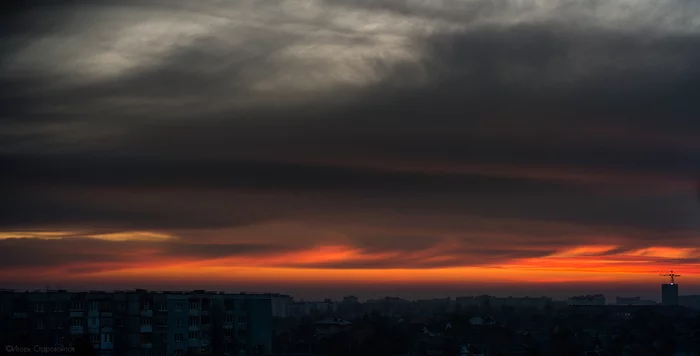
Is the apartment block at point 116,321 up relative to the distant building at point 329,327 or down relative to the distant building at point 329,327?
up

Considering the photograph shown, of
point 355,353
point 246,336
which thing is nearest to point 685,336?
point 355,353

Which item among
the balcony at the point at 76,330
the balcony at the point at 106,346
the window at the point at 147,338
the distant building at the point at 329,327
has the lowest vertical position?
the distant building at the point at 329,327

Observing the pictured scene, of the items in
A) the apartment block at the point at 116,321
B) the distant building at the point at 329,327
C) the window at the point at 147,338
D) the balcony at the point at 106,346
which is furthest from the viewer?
the distant building at the point at 329,327

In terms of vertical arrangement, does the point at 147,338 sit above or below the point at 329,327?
above

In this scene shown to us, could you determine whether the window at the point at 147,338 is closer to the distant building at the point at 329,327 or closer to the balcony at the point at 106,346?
the balcony at the point at 106,346

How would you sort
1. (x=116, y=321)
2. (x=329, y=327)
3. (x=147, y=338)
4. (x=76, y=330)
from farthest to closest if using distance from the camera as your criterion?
(x=329, y=327) < (x=147, y=338) < (x=116, y=321) < (x=76, y=330)

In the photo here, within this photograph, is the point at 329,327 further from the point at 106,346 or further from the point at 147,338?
the point at 106,346

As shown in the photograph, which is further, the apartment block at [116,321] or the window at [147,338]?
the window at [147,338]

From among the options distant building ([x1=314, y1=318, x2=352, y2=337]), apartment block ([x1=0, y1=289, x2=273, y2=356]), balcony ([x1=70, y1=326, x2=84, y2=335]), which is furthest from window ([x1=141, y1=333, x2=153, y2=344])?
distant building ([x1=314, y1=318, x2=352, y2=337])

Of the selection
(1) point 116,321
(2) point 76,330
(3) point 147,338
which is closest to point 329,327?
(3) point 147,338

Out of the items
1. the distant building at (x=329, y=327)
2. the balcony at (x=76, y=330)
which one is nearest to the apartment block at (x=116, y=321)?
the balcony at (x=76, y=330)

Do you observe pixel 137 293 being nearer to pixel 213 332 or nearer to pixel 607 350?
pixel 213 332
